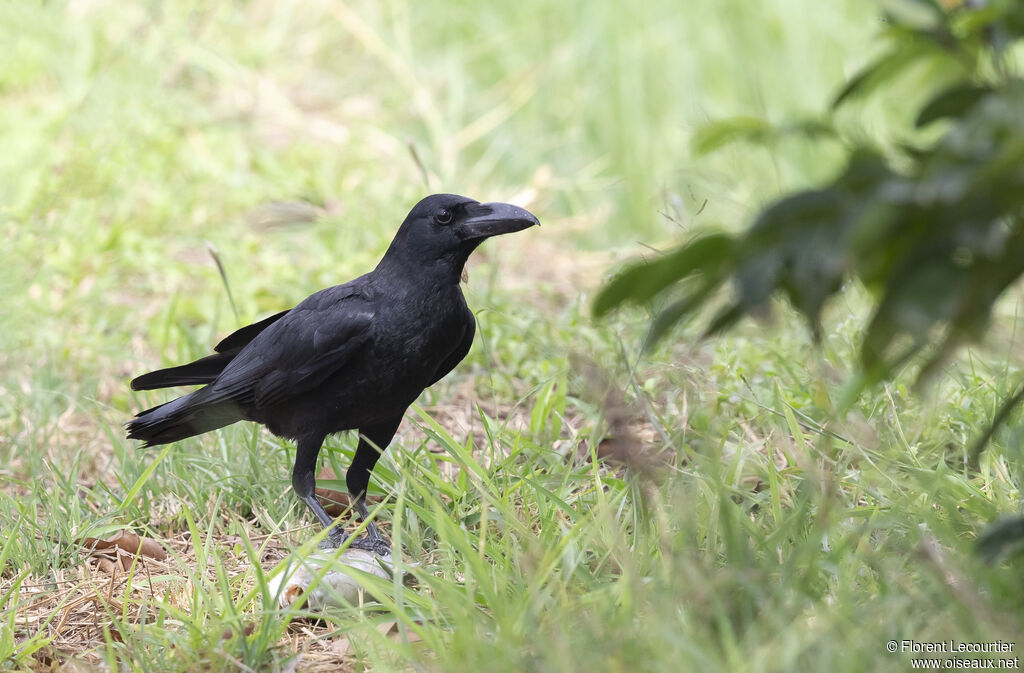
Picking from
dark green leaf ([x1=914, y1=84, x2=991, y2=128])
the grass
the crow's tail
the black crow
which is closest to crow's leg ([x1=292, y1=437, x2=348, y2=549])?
the black crow

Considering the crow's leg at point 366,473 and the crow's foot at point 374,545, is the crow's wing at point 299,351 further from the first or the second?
the crow's foot at point 374,545

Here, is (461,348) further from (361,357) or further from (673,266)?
(673,266)

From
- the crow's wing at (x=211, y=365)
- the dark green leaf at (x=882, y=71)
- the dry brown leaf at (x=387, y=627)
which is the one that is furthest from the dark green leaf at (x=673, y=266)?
the crow's wing at (x=211, y=365)

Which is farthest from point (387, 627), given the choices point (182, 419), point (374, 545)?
point (182, 419)

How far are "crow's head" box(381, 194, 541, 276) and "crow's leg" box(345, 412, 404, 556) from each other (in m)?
0.48

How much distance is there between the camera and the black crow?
2.93m

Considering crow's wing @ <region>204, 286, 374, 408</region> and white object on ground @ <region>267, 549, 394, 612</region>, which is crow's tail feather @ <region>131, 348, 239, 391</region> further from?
white object on ground @ <region>267, 549, 394, 612</region>

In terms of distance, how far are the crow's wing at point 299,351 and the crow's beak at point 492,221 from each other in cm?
37

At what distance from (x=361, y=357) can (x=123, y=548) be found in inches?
33.7

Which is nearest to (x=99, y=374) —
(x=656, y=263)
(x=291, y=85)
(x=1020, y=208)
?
(x=656, y=263)

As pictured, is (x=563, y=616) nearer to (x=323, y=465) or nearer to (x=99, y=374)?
(x=323, y=465)

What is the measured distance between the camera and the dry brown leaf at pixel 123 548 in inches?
114

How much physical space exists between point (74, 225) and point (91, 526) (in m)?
2.89

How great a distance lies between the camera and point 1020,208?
143 centimetres
